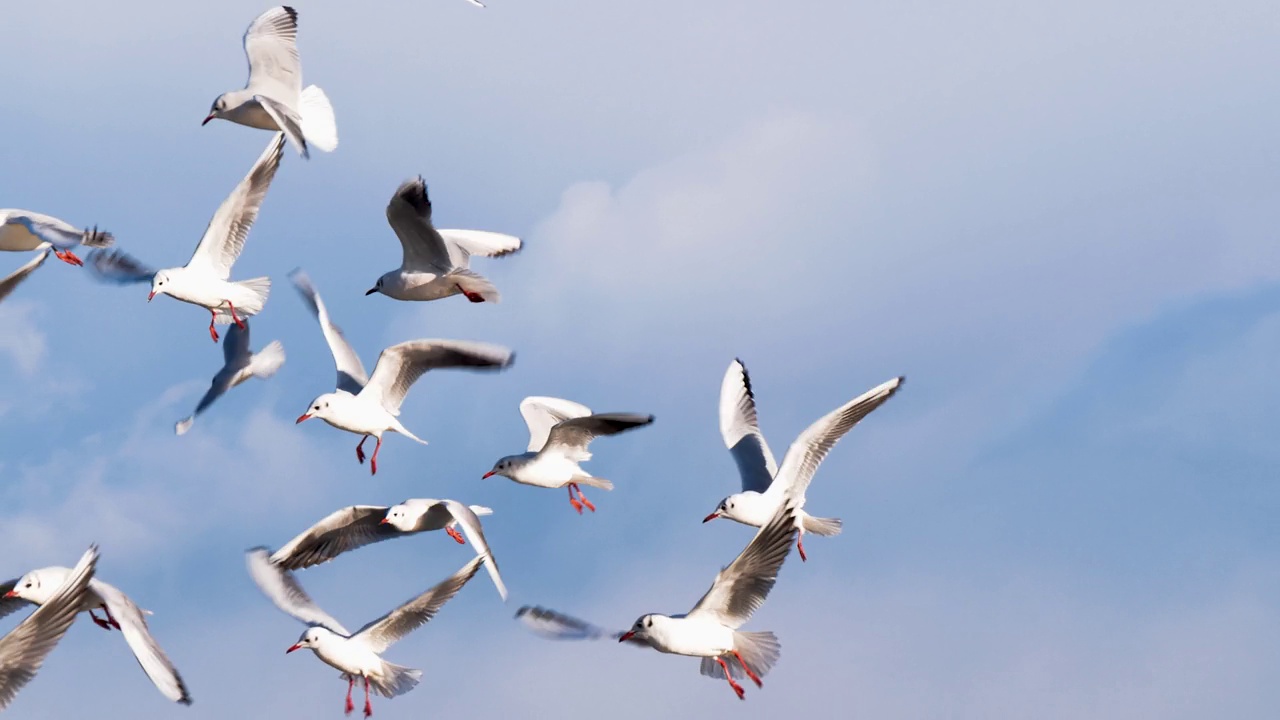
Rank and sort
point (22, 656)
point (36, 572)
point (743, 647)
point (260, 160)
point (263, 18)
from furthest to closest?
1. point (263, 18)
2. point (260, 160)
3. point (36, 572)
4. point (743, 647)
5. point (22, 656)

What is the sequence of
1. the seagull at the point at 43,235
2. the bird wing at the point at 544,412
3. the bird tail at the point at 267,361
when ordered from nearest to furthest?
the seagull at the point at 43,235 → the bird wing at the point at 544,412 → the bird tail at the point at 267,361

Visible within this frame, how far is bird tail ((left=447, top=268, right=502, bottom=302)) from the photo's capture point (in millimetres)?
13617

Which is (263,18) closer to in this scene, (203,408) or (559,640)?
(203,408)

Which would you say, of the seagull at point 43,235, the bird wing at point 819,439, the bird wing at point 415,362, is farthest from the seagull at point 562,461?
the seagull at point 43,235

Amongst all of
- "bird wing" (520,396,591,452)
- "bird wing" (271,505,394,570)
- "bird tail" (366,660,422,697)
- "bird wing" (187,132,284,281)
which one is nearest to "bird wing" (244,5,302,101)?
"bird wing" (187,132,284,281)

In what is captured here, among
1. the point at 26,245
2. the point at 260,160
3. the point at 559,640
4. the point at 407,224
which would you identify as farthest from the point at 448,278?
the point at 26,245

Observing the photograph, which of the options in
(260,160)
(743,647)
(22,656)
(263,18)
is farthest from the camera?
(263,18)

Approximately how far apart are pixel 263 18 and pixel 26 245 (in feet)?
9.63

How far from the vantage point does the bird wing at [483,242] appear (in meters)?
15.1

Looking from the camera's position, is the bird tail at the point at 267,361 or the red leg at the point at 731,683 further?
the bird tail at the point at 267,361

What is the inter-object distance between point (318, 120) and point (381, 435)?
9.20 feet

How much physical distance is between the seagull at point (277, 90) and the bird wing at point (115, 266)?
1.62m

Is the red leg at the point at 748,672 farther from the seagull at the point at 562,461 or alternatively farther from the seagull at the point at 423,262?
the seagull at the point at 423,262

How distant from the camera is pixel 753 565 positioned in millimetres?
11406
